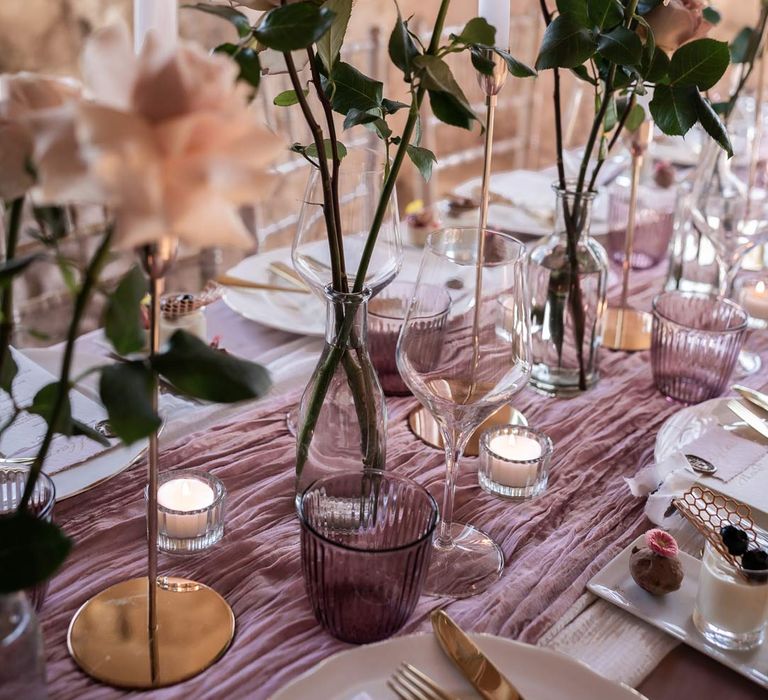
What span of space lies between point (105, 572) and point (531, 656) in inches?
14.2

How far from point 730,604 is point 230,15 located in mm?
558

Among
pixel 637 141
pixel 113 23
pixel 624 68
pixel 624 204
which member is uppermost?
pixel 113 23

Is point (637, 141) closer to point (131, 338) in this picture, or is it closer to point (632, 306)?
point (632, 306)

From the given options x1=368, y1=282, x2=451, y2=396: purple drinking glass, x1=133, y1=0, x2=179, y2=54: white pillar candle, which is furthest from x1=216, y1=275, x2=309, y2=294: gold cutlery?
x1=133, y1=0, x2=179, y2=54: white pillar candle

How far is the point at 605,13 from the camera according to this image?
3.06ft

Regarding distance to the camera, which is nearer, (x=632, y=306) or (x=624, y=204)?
(x=632, y=306)

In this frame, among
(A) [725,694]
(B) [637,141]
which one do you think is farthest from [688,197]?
(A) [725,694]

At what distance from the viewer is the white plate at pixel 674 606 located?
704 millimetres

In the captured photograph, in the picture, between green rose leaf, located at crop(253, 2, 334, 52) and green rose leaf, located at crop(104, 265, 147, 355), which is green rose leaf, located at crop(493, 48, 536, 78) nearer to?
green rose leaf, located at crop(253, 2, 334, 52)

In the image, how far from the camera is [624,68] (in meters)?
0.97

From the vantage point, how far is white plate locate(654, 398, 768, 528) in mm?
878

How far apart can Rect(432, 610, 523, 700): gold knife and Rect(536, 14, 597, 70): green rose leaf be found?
0.53 m

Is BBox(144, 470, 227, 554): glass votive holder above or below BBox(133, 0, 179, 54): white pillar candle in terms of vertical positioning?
below

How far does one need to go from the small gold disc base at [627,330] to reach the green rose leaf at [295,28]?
0.83 meters
